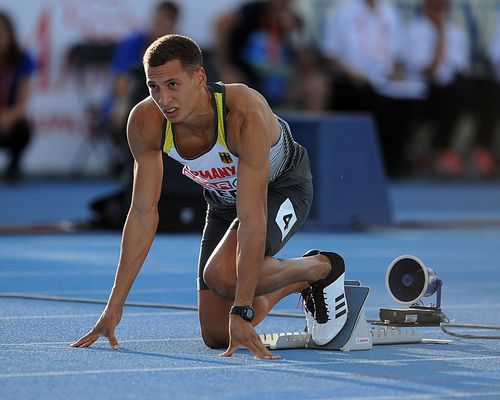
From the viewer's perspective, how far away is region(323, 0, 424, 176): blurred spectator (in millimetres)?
19734

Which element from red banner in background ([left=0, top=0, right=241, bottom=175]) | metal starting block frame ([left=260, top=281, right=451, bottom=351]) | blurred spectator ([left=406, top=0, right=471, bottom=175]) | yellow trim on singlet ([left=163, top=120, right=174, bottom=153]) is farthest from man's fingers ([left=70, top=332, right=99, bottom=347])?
blurred spectator ([left=406, top=0, right=471, bottom=175])

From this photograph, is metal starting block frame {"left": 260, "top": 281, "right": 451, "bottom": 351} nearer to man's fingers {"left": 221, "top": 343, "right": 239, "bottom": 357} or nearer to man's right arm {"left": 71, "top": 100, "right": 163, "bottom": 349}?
man's fingers {"left": 221, "top": 343, "right": 239, "bottom": 357}

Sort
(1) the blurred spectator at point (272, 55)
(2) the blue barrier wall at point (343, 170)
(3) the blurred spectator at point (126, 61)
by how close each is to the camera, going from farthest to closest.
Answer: (1) the blurred spectator at point (272, 55) < (3) the blurred spectator at point (126, 61) < (2) the blue barrier wall at point (343, 170)

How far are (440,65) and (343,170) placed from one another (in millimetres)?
8040

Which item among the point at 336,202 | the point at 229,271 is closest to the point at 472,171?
the point at 336,202

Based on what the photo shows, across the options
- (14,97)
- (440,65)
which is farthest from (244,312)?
(440,65)

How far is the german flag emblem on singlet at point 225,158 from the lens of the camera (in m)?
6.35

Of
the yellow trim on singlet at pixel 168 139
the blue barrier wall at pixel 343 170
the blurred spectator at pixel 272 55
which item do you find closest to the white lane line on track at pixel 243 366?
the yellow trim on singlet at pixel 168 139

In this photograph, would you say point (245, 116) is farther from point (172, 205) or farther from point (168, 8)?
point (168, 8)

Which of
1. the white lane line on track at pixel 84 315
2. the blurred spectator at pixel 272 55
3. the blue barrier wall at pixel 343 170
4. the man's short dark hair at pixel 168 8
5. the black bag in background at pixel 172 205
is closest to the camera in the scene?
the white lane line on track at pixel 84 315

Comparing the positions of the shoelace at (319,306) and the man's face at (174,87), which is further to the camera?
the shoelace at (319,306)

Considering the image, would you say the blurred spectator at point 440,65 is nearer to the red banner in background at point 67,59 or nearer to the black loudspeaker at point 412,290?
the red banner in background at point 67,59

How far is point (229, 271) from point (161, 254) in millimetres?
5215

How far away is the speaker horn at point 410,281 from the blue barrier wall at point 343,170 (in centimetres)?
634
